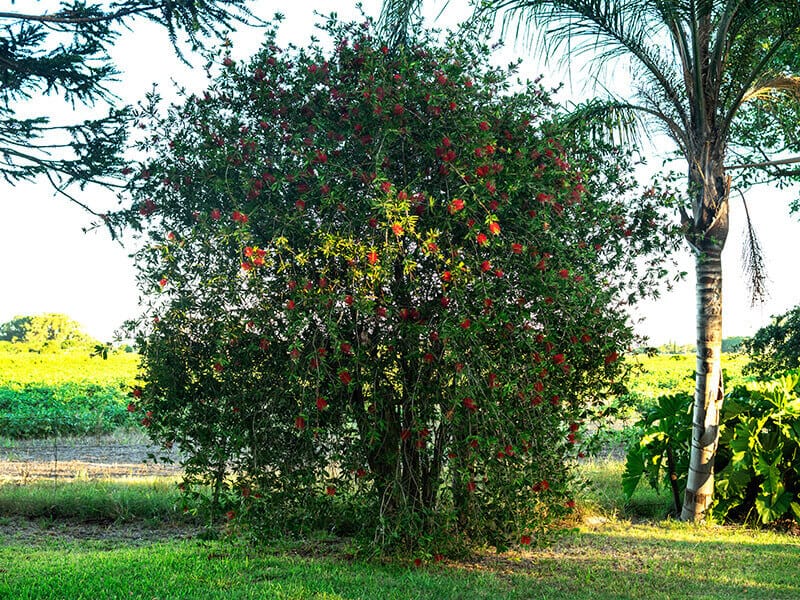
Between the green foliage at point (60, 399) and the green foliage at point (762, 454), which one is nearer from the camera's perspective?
the green foliage at point (762, 454)

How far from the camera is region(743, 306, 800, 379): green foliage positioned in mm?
13195

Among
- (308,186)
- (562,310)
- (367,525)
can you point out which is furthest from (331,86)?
(367,525)

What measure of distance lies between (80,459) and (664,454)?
30.0 ft

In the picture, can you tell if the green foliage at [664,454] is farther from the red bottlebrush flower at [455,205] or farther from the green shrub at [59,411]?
the green shrub at [59,411]

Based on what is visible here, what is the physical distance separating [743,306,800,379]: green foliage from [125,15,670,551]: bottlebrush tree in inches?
325

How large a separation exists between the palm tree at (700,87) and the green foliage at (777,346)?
521cm

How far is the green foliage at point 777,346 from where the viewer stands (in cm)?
1320

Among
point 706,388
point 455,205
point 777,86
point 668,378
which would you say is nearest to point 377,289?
point 455,205

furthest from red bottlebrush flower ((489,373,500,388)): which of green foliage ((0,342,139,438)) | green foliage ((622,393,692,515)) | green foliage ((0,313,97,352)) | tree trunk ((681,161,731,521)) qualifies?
green foliage ((0,313,97,352))

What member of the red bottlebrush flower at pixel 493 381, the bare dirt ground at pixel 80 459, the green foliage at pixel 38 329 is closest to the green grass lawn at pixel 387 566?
the red bottlebrush flower at pixel 493 381

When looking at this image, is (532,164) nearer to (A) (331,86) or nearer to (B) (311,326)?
(A) (331,86)

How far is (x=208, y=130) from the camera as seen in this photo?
20.0ft

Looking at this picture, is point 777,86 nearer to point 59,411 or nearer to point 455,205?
point 455,205

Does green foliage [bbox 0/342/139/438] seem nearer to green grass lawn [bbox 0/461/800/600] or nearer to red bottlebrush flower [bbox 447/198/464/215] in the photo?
green grass lawn [bbox 0/461/800/600]
